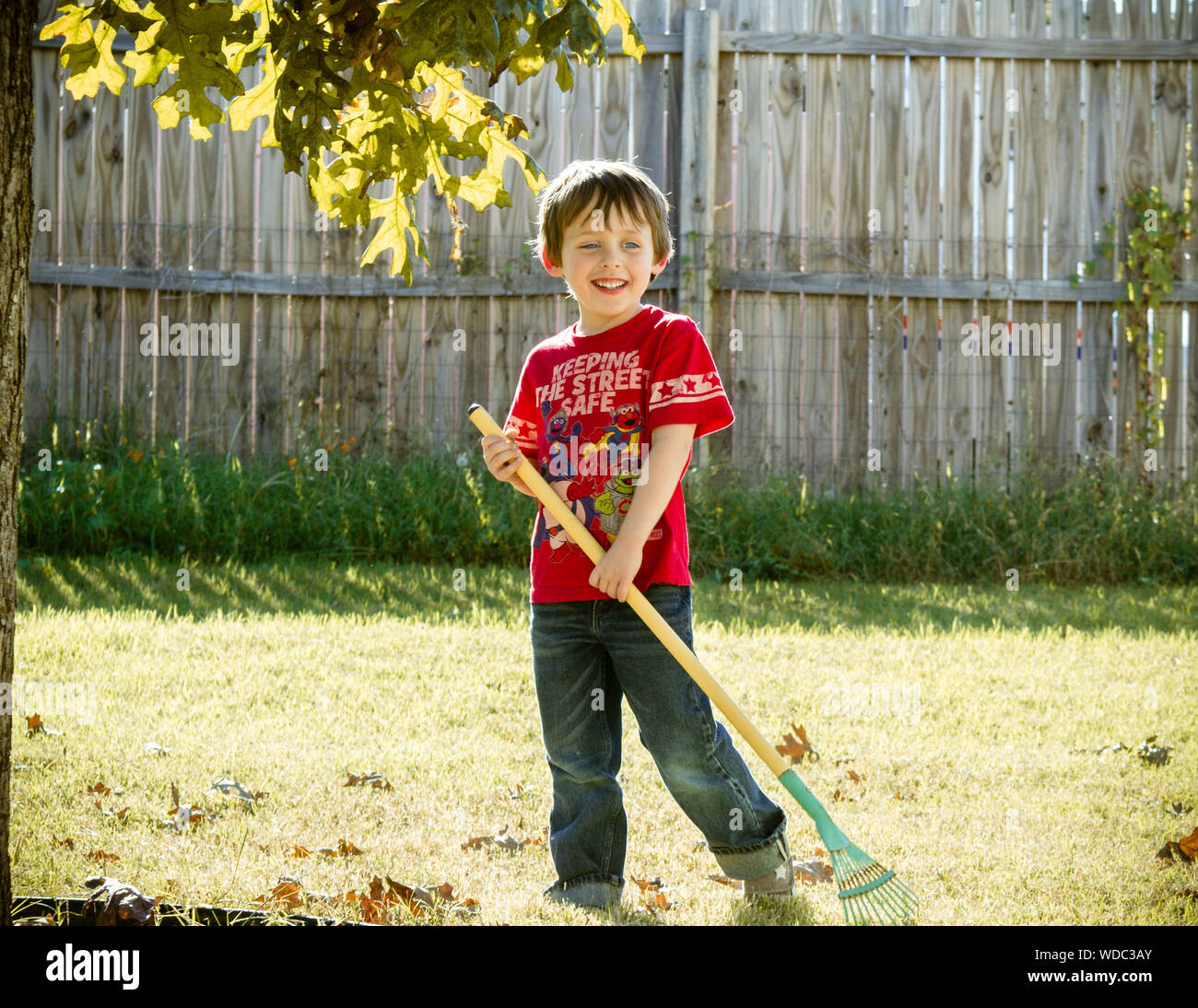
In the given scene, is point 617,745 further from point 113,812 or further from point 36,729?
point 36,729

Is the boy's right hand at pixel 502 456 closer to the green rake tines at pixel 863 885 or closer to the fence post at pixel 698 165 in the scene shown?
the green rake tines at pixel 863 885

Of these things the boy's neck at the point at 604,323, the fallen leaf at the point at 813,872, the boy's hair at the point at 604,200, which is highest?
the boy's hair at the point at 604,200

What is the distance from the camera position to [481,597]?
16.0 ft

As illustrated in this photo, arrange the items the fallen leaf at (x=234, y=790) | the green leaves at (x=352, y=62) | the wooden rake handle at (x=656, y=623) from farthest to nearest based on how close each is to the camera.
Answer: the fallen leaf at (x=234, y=790) → the wooden rake handle at (x=656, y=623) → the green leaves at (x=352, y=62)

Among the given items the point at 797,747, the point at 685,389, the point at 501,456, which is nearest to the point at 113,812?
the point at 501,456

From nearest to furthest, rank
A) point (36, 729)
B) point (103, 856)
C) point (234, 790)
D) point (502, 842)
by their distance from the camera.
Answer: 1. point (103, 856)
2. point (502, 842)
3. point (234, 790)
4. point (36, 729)

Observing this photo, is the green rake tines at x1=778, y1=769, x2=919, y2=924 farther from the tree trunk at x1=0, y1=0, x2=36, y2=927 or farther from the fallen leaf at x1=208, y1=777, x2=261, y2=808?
the tree trunk at x1=0, y1=0, x2=36, y2=927

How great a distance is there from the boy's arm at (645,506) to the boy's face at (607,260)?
0.95 ft

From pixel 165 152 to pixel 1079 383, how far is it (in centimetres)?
519

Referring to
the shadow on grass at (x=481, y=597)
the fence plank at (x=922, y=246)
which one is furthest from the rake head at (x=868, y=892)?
the fence plank at (x=922, y=246)

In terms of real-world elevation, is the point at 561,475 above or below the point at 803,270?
below

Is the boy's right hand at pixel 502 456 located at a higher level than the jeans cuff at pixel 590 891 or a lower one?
higher

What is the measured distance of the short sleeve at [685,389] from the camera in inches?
88.9

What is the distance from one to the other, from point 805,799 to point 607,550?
2.01ft
